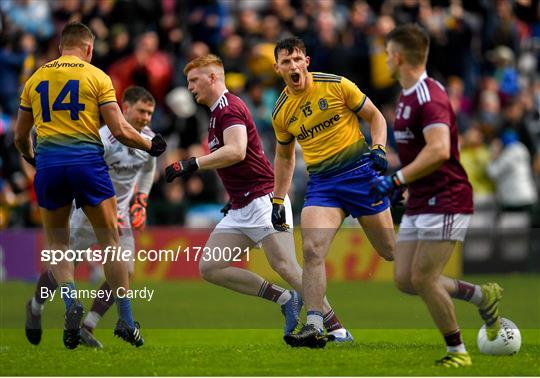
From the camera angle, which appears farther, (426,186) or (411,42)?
(426,186)

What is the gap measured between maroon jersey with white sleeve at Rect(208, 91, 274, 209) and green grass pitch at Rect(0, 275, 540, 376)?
4.62 ft

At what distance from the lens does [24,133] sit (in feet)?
36.2

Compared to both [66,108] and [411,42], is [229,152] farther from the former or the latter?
[411,42]

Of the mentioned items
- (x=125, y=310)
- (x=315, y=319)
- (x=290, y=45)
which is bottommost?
(x=125, y=310)

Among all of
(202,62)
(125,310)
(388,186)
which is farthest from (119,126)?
(388,186)

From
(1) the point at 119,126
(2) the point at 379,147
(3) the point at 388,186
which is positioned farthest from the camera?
(1) the point at 119,126

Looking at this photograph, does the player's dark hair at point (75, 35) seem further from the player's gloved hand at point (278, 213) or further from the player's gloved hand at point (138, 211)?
the player's gloved hand at point (278, 213)

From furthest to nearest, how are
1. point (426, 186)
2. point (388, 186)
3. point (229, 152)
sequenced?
1. point (229, 152)
2. point (426, 186)
3. point (388, 186)

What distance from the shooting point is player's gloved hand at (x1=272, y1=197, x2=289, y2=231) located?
1115cm

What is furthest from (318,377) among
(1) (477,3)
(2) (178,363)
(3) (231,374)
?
(1) (477,3)

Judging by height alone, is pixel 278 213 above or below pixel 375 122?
below

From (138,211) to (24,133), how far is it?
5.36 ft

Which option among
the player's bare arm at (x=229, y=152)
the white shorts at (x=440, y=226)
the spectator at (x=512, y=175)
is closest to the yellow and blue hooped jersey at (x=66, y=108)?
the player's bare arm at (x=229, y=152)

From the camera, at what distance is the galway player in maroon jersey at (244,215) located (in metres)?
11.3
